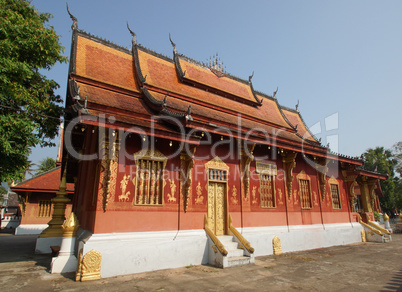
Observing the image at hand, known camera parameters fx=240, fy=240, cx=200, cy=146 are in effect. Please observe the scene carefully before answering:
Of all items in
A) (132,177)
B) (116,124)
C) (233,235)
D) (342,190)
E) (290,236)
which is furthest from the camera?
(342,190)

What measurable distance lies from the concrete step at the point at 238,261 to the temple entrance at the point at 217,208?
1211 millimetres

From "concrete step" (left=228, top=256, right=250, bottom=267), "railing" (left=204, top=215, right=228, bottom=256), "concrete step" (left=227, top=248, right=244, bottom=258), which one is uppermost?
"railing" (left=204, top=215, right=228, bottom=256)

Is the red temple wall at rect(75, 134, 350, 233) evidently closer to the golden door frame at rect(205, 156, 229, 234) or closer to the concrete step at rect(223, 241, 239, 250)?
the golden door frame at rect(205, 156, 229, 234)

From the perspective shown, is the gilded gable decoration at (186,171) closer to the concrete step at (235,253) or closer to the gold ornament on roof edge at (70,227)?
the concrete step at (235,253)

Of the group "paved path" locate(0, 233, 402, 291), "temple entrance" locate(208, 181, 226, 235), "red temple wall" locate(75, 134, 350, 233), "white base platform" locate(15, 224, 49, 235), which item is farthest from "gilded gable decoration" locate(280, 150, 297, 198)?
"white base platform" locate(15, 224, 49, 235)

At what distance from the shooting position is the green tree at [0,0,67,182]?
27.6ft

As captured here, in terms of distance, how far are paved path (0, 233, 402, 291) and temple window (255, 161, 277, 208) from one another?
231 centimetres

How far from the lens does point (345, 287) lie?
5508mm

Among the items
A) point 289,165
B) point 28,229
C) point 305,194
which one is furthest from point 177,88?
point 28,229

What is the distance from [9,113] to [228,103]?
32.7 ft

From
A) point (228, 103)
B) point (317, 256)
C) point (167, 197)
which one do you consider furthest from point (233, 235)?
point (228, 103)

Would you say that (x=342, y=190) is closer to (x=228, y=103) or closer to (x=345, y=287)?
(x=228, y=103)

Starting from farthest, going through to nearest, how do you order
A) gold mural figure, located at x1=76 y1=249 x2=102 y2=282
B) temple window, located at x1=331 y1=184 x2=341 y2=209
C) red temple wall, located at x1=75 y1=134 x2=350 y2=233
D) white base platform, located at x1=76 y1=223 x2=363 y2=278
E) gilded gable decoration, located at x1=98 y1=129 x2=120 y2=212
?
temple window, located at x1=331 y1=184 x2=341 y2=209
red temple wall, located at x1=75 y1=134 x2=350 y2=233
gilded gable decoration, located at x1=98 y1=129 x2=120 y2=212
white base platform, located at x1=76 y1=223 x2=363 y2=278
gold mural figure, located at x1=76 y1=249 x2=102 y2=282

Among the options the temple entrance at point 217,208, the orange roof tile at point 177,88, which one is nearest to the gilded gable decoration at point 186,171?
the temple entrance at point 217,208
